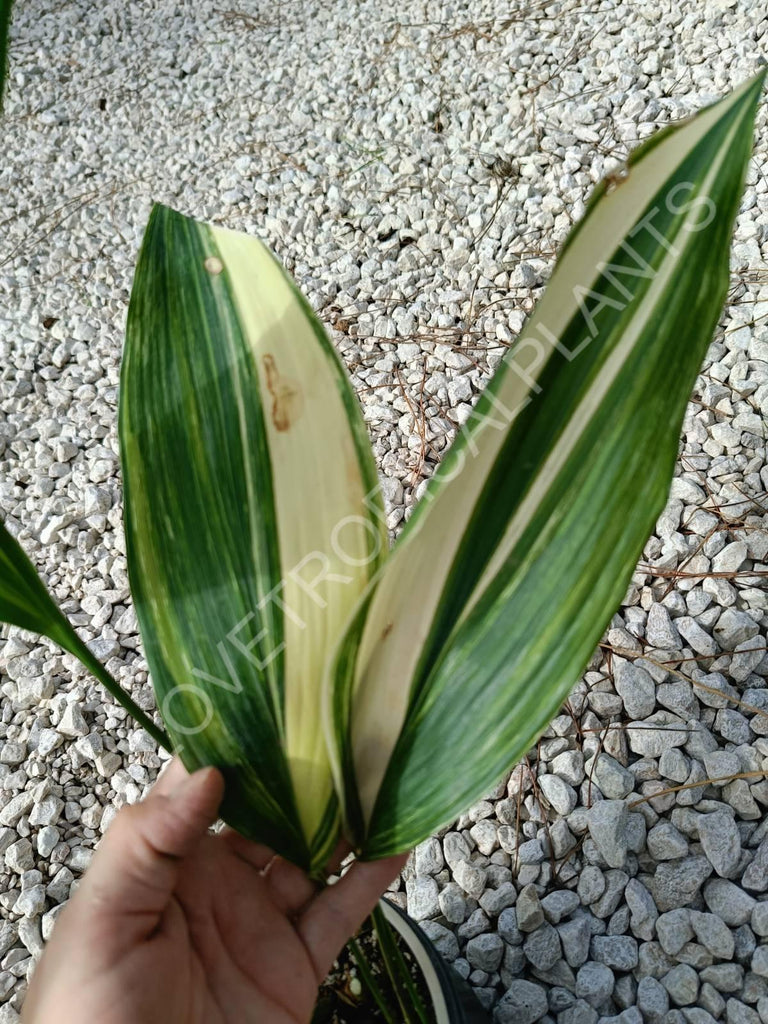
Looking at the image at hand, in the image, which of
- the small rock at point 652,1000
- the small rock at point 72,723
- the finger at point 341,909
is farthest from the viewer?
the small rock at point 72,723

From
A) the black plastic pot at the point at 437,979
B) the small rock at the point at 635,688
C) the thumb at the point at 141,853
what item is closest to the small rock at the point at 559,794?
the small rock at the point at 635,688

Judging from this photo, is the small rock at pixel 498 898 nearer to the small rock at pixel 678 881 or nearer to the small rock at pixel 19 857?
the small rock at pixel 678 881

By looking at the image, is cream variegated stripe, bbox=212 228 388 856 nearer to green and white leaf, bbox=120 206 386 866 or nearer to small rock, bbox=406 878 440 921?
green and white leaf, bbox=120 206 386 866

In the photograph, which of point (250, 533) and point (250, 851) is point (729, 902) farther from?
point (250, 533)

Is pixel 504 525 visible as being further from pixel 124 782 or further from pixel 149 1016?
pixel 124 782

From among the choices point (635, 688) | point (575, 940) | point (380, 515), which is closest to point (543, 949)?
point (575, 940)

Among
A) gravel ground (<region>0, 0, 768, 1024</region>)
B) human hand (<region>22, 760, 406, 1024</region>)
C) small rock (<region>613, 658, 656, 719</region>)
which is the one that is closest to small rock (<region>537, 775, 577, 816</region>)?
gravel ground (<region>0, 0, 768, 1024</region>)
